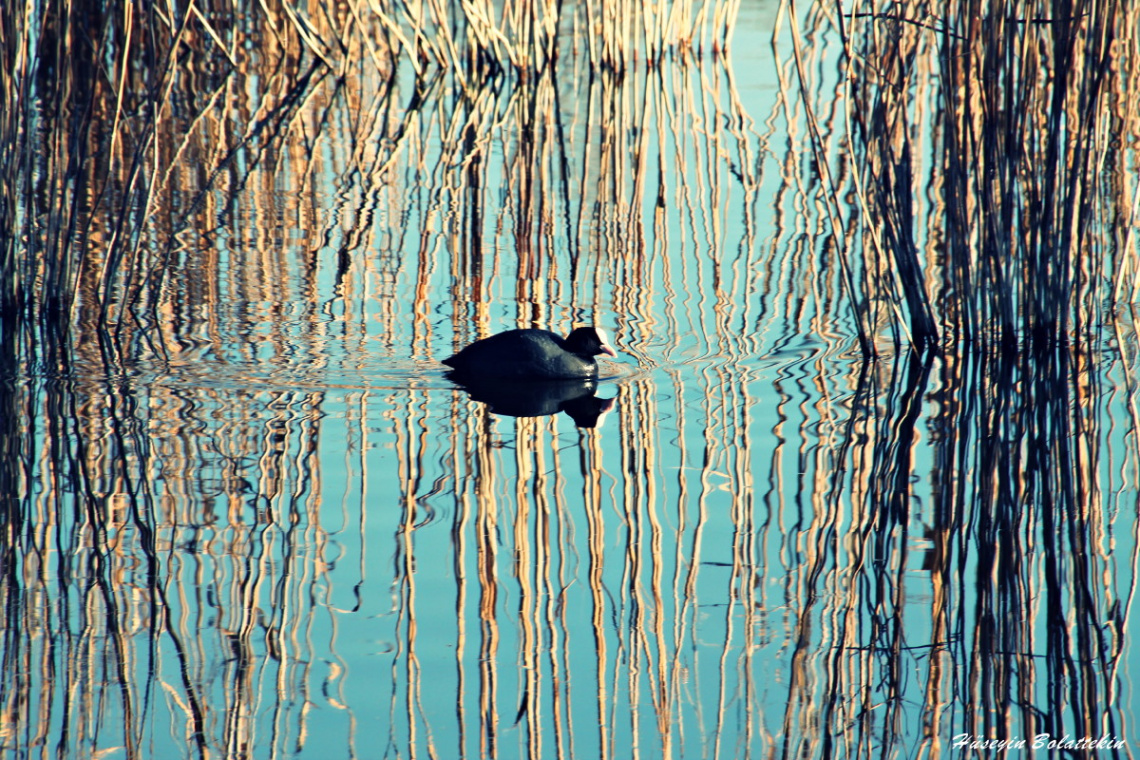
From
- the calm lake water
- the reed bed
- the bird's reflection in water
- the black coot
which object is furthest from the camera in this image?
the black coot

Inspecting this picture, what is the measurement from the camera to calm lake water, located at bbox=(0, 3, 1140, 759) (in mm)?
3781

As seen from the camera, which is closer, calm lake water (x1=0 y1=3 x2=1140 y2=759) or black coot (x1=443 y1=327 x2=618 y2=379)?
calm lake water (x1=0 y1=3 x2=1140 y2=759)

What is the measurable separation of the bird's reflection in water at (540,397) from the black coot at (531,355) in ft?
0.16

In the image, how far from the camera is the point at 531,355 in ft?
21.1

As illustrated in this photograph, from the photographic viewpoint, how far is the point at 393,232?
368 inches

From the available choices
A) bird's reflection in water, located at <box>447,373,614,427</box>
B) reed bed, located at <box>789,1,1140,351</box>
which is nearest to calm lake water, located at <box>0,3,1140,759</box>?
bird's reflection in water, located at <box>447,373,614,427</box>

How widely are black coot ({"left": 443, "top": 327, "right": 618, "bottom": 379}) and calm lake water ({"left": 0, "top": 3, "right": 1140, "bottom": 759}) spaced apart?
0.44 feet

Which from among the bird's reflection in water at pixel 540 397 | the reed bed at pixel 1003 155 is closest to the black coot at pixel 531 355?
the bird's reflection in water at pixel 540 397

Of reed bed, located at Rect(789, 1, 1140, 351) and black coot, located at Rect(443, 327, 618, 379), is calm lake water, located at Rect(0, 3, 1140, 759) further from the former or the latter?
reed bed, located at Rect(789, 1, 1140, 351)

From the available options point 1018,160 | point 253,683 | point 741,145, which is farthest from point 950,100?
point 741,145

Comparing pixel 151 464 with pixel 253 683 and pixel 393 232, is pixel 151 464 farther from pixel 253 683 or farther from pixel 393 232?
pixel 393 232

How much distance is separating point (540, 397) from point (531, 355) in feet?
0.63

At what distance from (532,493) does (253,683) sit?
1.55 m

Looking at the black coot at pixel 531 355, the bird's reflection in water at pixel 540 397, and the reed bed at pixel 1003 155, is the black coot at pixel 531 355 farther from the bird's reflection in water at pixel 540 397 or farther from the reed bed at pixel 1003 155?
the reed bed at pixel 1003 155
